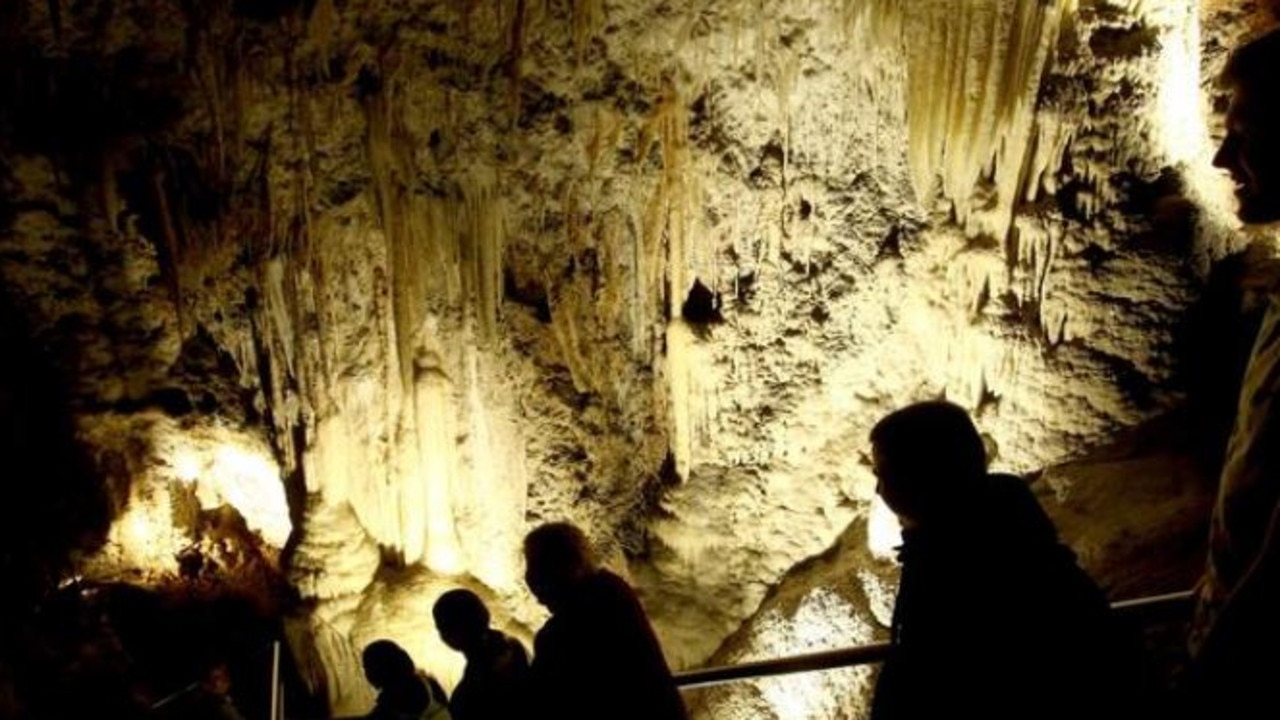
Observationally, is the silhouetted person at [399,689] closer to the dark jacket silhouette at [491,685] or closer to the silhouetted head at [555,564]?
the dark jacket silhouette at [491,685]

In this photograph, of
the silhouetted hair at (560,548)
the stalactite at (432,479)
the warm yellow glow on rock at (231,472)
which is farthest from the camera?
the warm yellow glow on rock at (231,472)

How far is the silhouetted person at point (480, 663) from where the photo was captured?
2.50m

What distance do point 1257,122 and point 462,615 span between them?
2260mm

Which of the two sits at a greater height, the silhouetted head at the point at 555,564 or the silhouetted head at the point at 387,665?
the silhouetted head at the point at 555,564

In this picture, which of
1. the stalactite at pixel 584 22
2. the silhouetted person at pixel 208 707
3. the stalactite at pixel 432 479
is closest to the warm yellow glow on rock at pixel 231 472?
the stalactite at pixel 432 479

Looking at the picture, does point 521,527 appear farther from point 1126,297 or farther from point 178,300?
point 1126,297

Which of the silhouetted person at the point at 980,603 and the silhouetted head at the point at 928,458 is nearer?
the silhouetted person at the point at 980,603

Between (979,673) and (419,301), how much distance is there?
4.41 m

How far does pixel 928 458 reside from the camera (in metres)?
1.46

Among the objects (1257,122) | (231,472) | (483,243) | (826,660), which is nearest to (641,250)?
(483,243)

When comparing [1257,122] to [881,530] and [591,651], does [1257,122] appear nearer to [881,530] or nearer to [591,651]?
[591,651]

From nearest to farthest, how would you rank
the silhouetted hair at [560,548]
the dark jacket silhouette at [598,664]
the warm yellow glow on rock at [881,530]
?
the dark jacket silhouette at [598,664] → the silhouetted hair at [560,548] → the warm yellow glow on rock at [881,530]

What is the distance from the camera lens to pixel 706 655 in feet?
18.7

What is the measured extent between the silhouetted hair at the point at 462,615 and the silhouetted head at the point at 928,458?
1.52m
